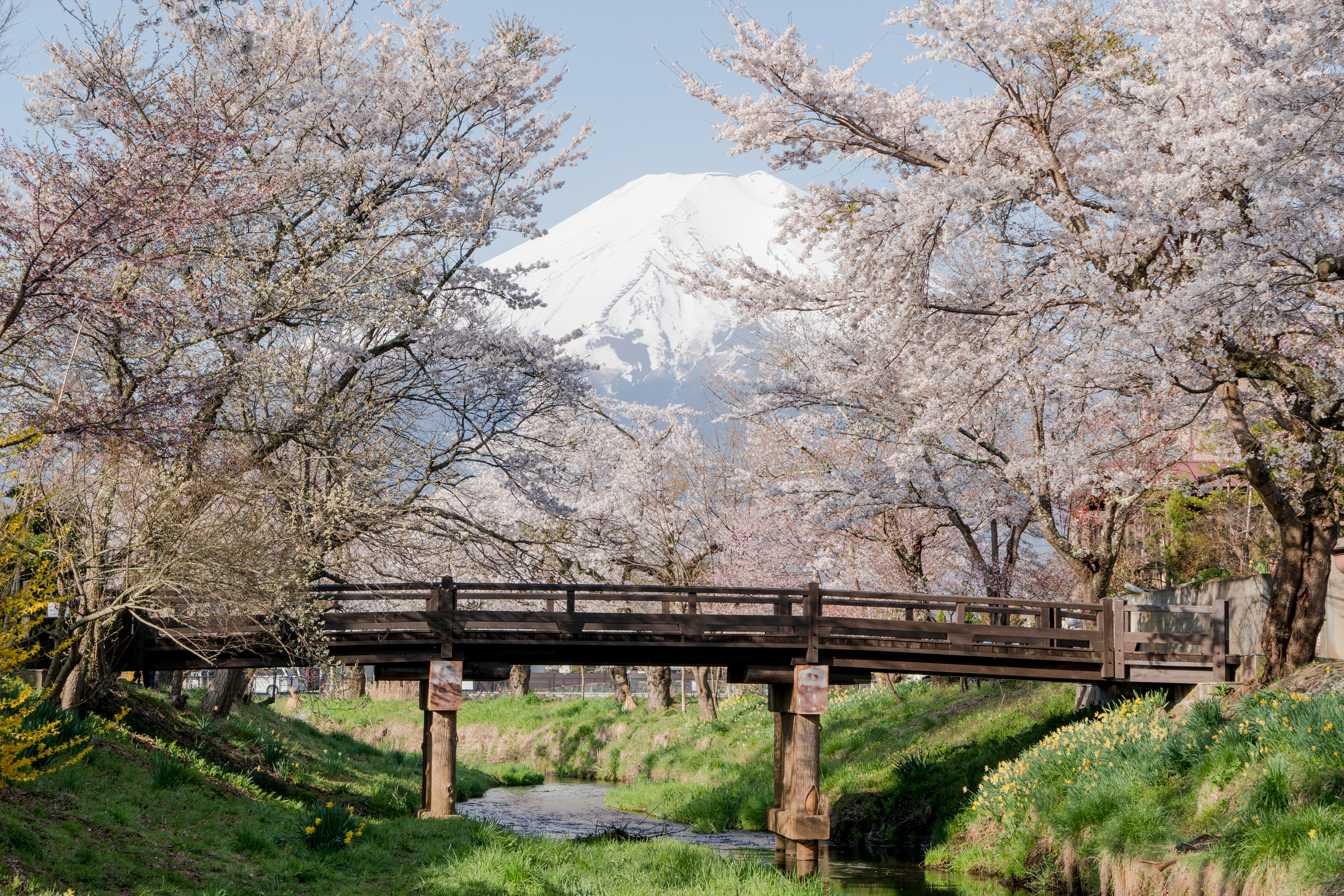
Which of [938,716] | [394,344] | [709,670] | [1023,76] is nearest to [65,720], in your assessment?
[394,344]

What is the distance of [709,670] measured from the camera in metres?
35.0

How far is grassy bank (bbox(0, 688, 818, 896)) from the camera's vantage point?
8906 millimetres

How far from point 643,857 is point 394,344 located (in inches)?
334

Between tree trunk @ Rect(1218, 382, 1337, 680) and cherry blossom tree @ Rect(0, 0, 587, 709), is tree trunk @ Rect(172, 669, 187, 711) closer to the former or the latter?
cherry blossom tree @ Rect(0, 0, 587, 709)

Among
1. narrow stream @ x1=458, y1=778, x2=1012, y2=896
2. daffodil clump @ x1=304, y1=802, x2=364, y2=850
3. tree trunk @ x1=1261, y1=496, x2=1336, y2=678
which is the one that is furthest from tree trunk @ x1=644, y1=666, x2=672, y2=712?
daffodil clump @ x1=304, y1=802, x2=364, y2=850

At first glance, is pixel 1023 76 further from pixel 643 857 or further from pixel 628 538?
pixel 643 857

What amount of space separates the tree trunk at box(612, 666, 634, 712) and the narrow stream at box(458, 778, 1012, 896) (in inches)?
211

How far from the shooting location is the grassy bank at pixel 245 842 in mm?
8906

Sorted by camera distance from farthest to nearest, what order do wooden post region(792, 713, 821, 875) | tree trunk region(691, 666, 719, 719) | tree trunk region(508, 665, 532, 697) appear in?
tree trunk region(508, 665, 532, 697)
tree trunk region(691, 666, 719, 719)
wooden post region(792, 713, 821, 875)

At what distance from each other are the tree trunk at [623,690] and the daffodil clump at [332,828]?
22.0m

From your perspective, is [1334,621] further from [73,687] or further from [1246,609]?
[73,687]

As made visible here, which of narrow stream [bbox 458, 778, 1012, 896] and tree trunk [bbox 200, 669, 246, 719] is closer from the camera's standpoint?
narrow stream [bbox 458, 778, 1012, 896]

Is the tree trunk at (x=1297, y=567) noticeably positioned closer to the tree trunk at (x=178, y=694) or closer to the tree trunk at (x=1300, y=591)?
the tree trunk at (x=1300, y=591)

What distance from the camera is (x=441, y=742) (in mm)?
17156
